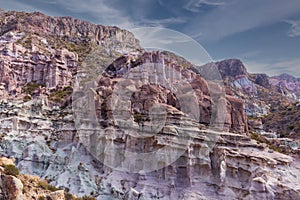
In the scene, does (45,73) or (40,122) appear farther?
(45,73)

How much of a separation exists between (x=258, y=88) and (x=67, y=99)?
320ft

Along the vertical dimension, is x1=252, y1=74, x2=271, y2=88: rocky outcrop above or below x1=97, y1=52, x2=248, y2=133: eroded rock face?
above

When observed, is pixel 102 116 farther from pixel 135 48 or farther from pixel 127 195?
pixel 135 48

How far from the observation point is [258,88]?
114 metres

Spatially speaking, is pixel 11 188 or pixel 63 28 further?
pixel 63 28

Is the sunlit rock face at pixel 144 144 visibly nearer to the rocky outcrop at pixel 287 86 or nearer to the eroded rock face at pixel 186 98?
the eroded rock face at pixel 186 98

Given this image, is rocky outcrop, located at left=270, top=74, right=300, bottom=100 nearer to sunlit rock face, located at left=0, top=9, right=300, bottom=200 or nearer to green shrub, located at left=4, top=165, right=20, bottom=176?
sunlit rock face, located at left=0, top=9, right=300, bottom=200

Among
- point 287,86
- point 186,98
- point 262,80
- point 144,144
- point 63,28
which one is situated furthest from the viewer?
point 287,86

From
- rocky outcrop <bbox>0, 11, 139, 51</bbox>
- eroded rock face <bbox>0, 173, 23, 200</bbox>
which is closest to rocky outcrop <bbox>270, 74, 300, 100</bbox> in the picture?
rocky outcrop <bbox>0, 11, 139, 51</bbox>

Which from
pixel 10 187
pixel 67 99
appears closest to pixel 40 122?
pixel 67 99

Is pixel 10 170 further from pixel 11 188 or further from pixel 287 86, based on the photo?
pixel 287 86

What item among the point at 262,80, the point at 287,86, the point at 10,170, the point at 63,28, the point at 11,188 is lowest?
the point at 11,188

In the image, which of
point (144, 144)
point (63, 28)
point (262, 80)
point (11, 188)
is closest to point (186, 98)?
point (144, 144)

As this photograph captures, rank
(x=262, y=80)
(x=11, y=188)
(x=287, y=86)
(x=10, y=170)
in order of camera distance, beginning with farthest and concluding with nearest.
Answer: (x=287, y=86)
(x=262, y=80)
(x=10, y=170)
(x=11, y=188)
